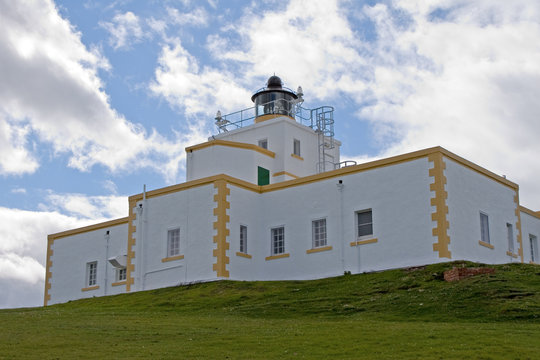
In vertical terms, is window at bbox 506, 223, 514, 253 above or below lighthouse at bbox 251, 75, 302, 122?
below

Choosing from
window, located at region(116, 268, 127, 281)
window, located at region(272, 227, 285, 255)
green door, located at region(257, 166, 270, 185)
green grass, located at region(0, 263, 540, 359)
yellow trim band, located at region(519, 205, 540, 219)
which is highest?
green door, located at region(257, 166, 270, 185)

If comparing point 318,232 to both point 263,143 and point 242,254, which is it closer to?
point 242,254

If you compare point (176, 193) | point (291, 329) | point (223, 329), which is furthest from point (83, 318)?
point (176, 193)

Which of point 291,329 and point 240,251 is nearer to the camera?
point 291,329

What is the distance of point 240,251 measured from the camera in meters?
31.5

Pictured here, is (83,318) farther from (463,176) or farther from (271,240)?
(463,176)

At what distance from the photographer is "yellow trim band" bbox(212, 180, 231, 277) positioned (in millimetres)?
30438

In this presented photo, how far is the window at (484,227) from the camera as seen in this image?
98.5 feet

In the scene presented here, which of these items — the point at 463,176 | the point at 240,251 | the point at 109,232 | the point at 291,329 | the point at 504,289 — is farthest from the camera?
the point at 109,232

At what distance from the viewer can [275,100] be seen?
133 ft

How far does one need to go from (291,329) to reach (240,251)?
13.1m

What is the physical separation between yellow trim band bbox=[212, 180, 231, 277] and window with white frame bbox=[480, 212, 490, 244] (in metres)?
9.93

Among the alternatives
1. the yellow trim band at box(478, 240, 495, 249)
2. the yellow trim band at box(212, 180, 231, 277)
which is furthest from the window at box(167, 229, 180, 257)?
the yellow trim band at box(478, 240, 495, 249)

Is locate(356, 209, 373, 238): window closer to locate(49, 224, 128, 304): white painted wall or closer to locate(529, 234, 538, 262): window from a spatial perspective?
locate(529, 234, 538, 262): window
